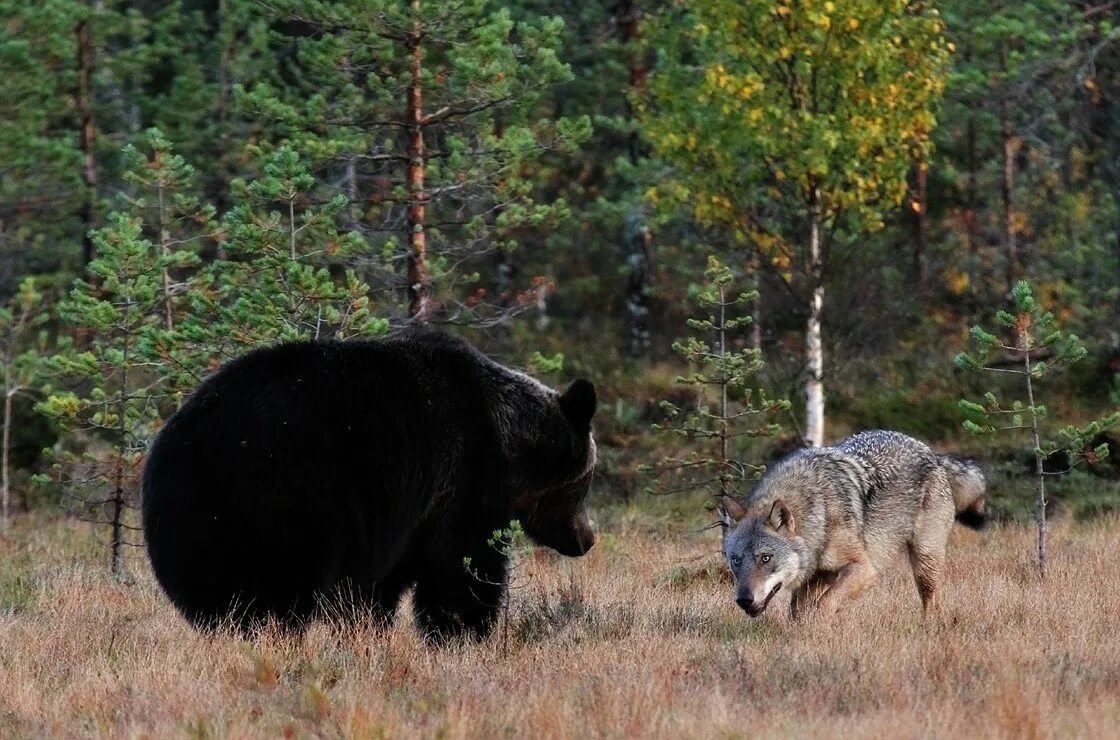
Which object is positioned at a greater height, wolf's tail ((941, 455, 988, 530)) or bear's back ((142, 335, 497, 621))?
bear's back ((142, 335, 497, 621))

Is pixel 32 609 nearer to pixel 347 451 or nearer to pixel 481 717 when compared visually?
pixel 347 451

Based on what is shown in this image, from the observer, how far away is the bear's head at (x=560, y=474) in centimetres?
898

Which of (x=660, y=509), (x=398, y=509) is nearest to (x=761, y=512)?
(x=398, y=509)

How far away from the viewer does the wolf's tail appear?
1032 centimetres

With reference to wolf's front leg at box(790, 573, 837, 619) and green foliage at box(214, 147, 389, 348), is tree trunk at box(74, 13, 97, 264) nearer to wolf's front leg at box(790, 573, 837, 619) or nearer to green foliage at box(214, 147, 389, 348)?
green foliage at box(214, 147, 389, 348)

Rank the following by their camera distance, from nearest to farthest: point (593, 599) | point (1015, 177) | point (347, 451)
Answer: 1. point (347, 451)
2. point (593, 599)
3. point (1015, 177)

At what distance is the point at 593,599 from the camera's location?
33.2 ft

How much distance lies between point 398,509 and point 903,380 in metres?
14.6

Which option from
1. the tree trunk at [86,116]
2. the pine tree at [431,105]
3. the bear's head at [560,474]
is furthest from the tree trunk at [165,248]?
the tree trunk at [86,116]

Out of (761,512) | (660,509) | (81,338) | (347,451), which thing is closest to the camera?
(347,451)

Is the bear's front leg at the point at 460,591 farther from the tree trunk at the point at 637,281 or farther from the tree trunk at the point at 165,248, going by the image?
the tree trunk at the point at 637,281

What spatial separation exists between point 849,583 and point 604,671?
273 centimetres

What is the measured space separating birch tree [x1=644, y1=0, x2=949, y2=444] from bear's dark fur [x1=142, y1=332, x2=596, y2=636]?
7.68 meters

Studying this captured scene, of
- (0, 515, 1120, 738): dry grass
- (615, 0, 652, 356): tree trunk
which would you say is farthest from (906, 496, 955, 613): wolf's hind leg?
(615, 0, 652, 356): tree trunk
